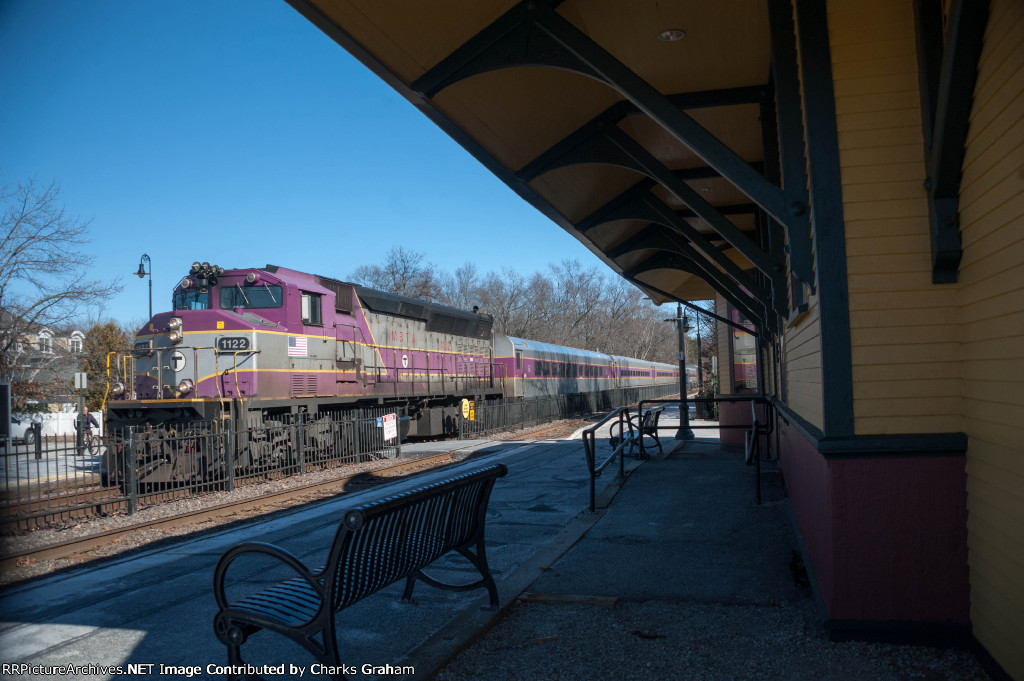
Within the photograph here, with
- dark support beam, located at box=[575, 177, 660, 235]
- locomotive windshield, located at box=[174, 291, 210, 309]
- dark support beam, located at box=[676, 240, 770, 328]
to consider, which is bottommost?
dark support beam, located at box=[676, 240, 770, 328]

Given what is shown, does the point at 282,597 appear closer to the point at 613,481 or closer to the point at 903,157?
the point at 903,157

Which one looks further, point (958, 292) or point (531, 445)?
point (531, 445)

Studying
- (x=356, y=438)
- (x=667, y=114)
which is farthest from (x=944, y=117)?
(x=356, y=438)

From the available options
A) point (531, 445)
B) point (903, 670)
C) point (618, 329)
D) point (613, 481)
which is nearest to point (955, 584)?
point (903, 670)

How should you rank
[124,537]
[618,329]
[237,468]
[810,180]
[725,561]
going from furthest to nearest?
[618,329] < [237,468] < [124,537] < [725,561] < [810,180]

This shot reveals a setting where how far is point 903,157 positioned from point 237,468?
1237 centimetres

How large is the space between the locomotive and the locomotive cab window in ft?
0.07

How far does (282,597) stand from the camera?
3.79m

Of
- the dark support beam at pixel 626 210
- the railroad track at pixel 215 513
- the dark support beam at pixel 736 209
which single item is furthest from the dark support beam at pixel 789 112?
the railroad track at pixel 215 513

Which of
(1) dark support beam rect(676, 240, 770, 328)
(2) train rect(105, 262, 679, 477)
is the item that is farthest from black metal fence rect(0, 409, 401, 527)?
(1) dark support beam rect(676, 240, 770, 328)

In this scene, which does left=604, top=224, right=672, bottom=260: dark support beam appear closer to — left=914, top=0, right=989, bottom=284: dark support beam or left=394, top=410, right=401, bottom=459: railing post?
left=914, top=0, right=989, bottom=284: dark support beam

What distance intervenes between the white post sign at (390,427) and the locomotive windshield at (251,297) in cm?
382

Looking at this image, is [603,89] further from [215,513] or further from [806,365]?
[215,513]

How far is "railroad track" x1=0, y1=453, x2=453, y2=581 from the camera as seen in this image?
25.0 feet
